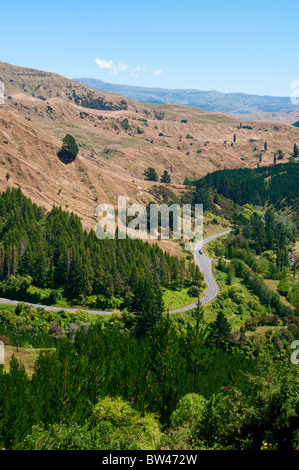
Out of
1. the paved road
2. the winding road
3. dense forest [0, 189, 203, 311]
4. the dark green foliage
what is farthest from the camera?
the dark green foliage

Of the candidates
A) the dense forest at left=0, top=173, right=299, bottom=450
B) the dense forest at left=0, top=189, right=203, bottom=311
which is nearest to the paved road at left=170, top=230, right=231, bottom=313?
the dense forest at left=0, top=173, right=299, bottom=450

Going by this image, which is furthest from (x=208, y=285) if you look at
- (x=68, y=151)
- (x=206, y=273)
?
(x=68, y=151)

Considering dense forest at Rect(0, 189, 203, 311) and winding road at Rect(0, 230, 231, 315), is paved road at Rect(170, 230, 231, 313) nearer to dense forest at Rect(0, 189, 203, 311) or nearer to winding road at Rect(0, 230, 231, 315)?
winding road at Rect(0, 230, 231, 315)

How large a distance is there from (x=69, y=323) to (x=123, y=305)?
18.7 m

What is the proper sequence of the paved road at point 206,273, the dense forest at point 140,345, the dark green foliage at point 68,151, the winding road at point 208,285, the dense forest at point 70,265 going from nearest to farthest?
the dense forest at point 140,345 < the winding road at point 208,285 < the dense forest at point 70,265 < the paved road at point 206,273 < the dark green foliage at point 68,151

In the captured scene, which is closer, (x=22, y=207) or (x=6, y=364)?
(x=6, y=364)

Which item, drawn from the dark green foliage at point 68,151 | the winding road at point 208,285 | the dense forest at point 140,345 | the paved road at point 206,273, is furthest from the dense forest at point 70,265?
the dark green foliage at point 68,151

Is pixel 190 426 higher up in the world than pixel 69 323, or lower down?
higher up

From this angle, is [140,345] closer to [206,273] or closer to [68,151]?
[206,273]

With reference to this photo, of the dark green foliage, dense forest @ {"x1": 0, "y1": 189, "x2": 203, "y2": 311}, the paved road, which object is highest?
the dark green foliage

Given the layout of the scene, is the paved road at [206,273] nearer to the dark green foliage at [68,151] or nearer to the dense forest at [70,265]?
the dense forest at [70,265]
